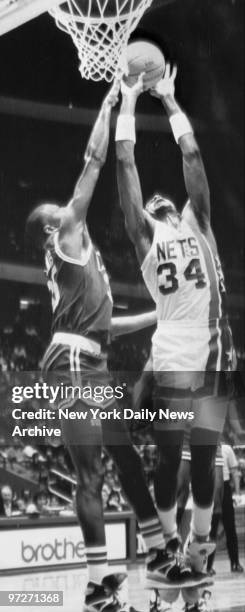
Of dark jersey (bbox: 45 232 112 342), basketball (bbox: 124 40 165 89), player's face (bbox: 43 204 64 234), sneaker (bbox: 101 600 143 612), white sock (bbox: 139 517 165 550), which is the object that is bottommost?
sneaker (bbox: 101 600 143 612)

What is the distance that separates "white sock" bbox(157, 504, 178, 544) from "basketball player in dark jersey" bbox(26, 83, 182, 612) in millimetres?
34

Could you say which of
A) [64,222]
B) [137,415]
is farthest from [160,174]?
[137,415]

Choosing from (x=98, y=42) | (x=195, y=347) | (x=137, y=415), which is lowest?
(x=137, y=415)

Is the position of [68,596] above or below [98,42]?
below

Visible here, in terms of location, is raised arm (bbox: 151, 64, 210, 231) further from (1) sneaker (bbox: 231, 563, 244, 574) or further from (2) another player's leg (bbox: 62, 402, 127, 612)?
(1) sneaker (bbox: 231, 563, 244, 574)

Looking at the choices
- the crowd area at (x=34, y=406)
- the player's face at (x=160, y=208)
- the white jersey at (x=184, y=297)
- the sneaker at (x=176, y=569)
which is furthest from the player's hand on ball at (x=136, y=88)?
the sneaker at (x=176, y=569)

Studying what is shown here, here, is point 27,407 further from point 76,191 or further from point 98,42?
point 98,42

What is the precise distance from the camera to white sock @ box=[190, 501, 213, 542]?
5934 millimetres

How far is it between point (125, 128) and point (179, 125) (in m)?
0.33

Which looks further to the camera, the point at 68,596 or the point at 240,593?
the point at 240,593

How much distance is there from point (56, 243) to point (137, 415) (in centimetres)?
112

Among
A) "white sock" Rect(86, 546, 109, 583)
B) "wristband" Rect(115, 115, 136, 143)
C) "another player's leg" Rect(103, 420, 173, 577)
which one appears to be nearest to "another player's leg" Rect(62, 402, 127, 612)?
"white sock" Rect(86, 546, 109, 583)

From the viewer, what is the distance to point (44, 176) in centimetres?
616

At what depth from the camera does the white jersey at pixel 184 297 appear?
597 centimetres
